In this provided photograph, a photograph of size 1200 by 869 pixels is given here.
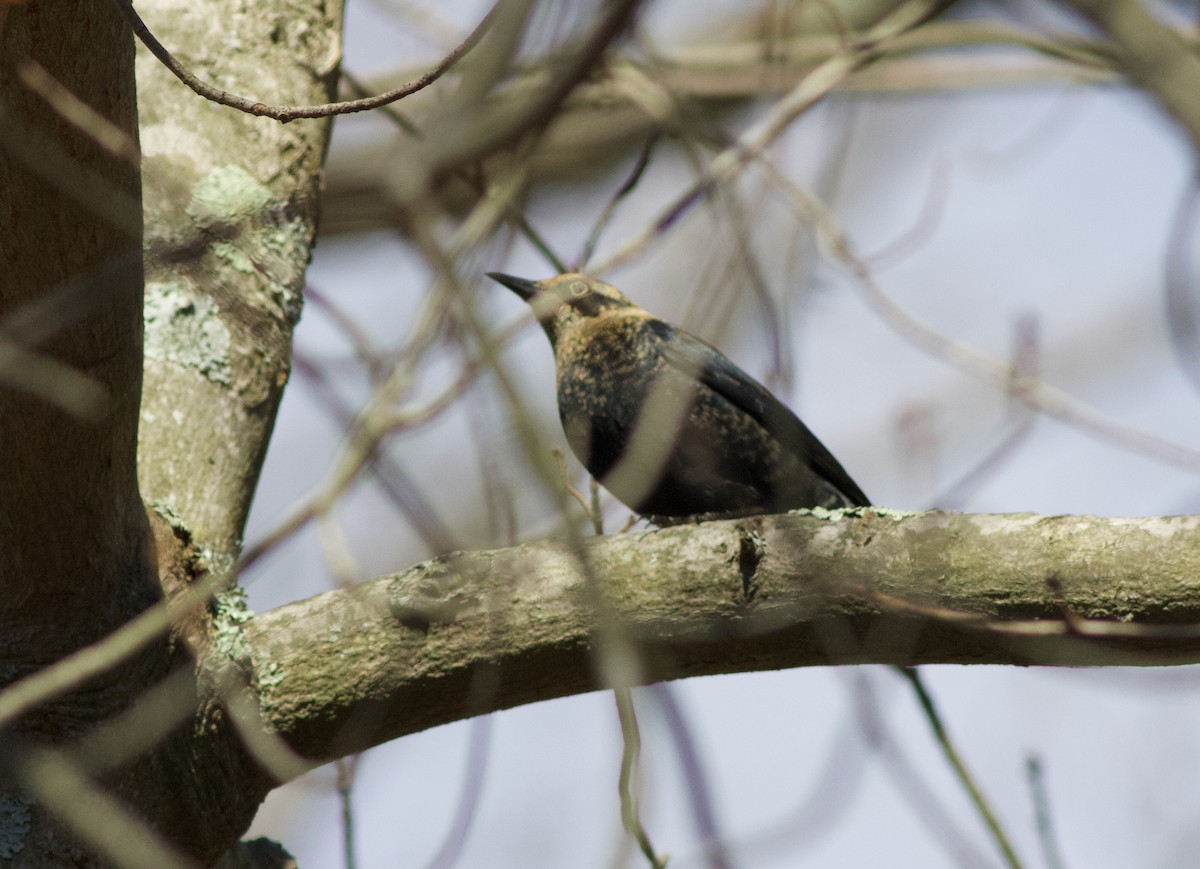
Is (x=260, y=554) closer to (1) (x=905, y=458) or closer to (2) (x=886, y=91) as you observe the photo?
(1) (x=905, y=458)

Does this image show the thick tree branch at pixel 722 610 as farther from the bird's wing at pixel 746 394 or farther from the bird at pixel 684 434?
the bird's wing at pixel 746 394

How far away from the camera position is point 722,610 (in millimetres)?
2240

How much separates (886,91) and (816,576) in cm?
444

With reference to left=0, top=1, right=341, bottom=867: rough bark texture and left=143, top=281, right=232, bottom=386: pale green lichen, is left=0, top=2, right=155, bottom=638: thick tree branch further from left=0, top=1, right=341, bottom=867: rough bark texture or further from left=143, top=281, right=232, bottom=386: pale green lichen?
left=143, top=281, right=232, bottom=386: pale green lichen

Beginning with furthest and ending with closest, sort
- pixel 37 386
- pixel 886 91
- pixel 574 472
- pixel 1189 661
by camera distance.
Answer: pixel 886 91
pixel 574 472
pixel 1189 661
pixel 37 386

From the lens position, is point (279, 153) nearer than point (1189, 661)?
No

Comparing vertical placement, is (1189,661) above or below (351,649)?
below

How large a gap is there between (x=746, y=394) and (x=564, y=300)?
85cm

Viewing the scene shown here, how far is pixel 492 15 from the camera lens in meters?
1.05

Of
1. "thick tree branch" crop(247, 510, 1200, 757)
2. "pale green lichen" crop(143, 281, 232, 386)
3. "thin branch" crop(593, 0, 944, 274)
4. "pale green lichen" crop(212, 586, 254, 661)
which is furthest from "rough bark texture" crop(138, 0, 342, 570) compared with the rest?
"thin branch" crop(593, 0, 944, 274)

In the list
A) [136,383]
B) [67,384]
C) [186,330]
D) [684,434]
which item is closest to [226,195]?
[186,330]

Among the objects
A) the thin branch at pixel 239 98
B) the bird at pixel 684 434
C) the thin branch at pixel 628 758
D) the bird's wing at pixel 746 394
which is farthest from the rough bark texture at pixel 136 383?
the bird's wing at pixel 746 394

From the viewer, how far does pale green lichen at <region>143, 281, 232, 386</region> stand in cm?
281

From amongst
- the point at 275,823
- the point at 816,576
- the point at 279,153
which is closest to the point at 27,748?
the point at 816,576
